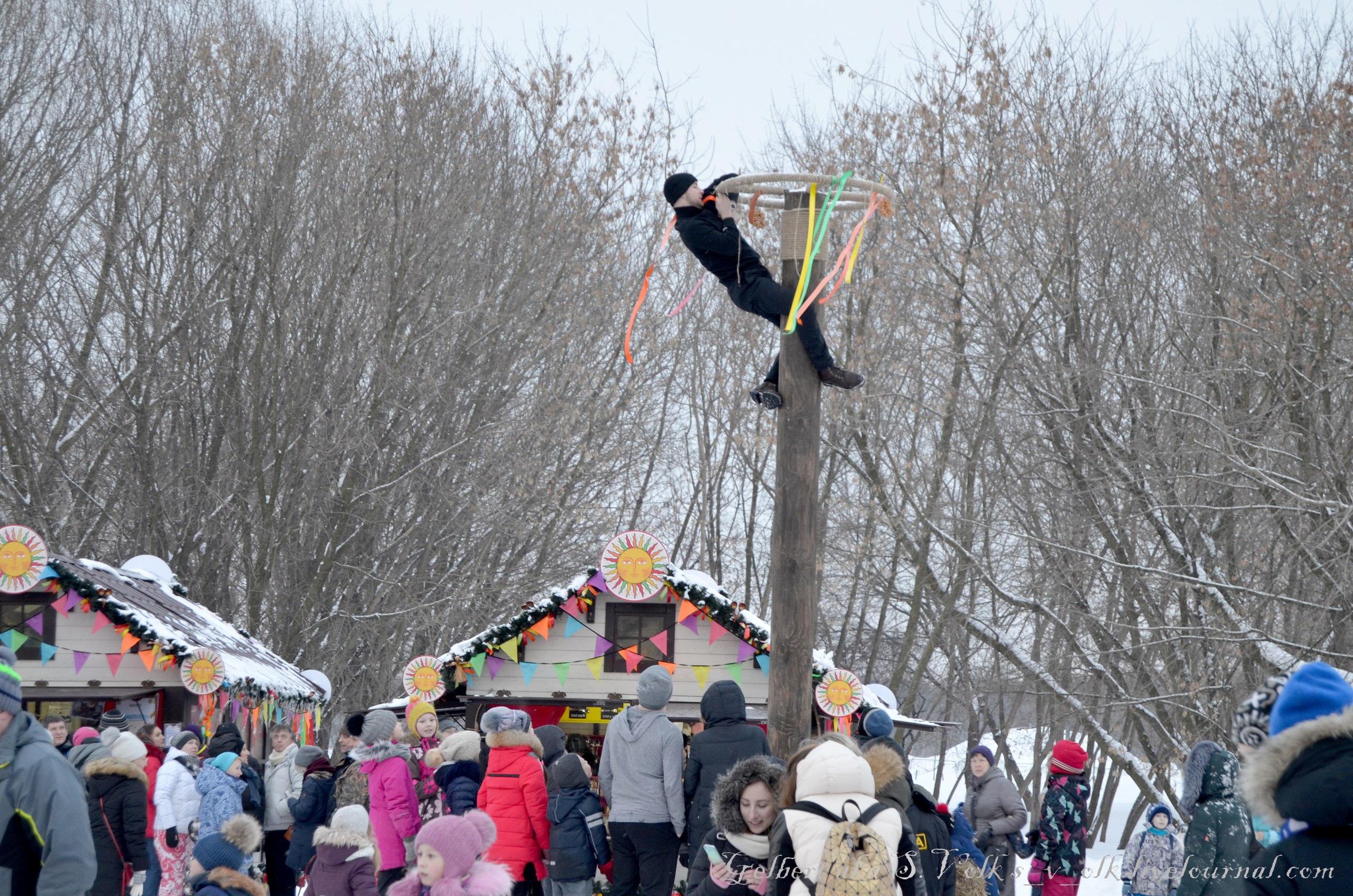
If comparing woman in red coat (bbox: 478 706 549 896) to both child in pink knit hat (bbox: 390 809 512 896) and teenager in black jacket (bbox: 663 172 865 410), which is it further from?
teenager in black jacket (bbox: 663 172 865 410)

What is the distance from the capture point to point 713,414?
2677 cm

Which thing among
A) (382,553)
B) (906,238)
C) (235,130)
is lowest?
(382,553)

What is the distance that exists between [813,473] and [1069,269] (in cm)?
1235

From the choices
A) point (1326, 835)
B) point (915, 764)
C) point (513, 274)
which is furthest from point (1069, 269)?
point (915, 764)

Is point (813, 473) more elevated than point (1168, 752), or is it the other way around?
point (813, 473)

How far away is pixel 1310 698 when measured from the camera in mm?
2818

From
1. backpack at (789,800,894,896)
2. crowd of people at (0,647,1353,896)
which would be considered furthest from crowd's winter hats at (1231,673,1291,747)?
backpack at (789,800,894,896)

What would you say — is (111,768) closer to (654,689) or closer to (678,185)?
(654,689)

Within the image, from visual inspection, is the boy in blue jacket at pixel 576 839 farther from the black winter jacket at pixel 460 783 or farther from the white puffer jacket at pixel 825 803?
the white puffer jacket at pixel 825 803

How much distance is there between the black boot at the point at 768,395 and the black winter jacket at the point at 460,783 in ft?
11.9

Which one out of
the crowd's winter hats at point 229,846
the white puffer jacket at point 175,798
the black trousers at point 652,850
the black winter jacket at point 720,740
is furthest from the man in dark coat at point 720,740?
the white puffer jacket at point 175,798

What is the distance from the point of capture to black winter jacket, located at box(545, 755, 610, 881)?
6.96m

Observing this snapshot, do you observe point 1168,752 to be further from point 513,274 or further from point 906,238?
point 513,274

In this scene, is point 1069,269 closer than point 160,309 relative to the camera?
Yes
